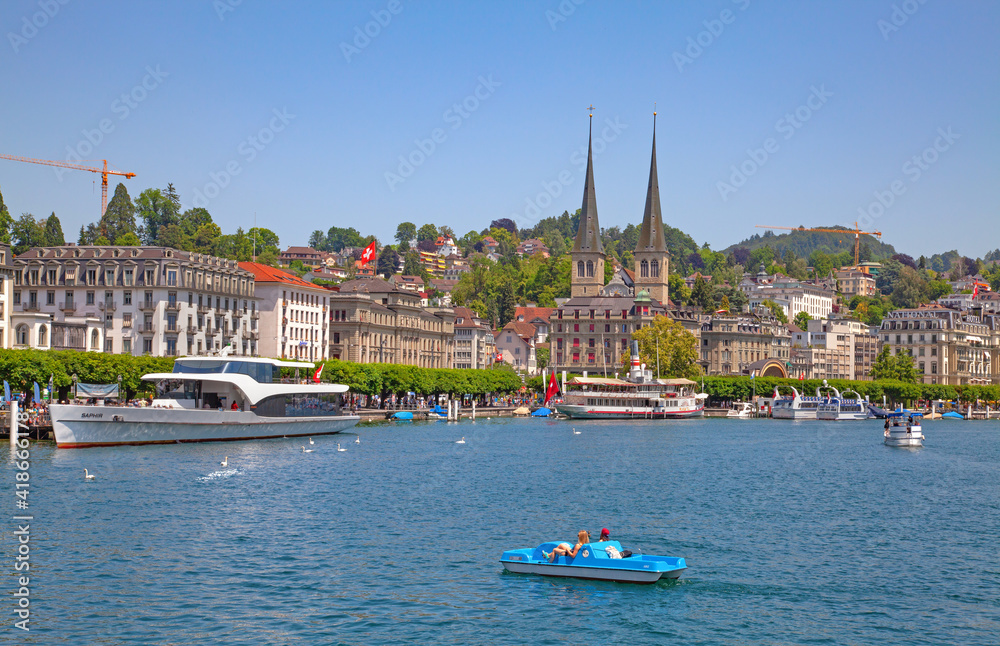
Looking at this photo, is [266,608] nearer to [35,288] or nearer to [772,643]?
[772,643]

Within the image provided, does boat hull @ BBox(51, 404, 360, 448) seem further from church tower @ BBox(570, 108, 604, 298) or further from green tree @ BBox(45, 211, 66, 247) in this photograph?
church tower @ BBox(570, 108, 604, 298)

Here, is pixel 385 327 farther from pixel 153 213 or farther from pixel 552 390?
pixel 153 213

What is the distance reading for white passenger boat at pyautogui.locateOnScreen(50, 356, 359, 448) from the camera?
62.9 metres

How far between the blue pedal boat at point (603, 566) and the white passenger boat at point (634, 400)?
101m

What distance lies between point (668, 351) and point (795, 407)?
1844cm

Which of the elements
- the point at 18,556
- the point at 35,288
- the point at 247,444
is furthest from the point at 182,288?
the point at 18,556

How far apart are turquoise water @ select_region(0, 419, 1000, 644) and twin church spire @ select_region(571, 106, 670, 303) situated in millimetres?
125840

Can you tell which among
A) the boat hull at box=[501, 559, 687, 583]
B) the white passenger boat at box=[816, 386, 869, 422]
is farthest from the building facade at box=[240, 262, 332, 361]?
the boat hull at box=[501, 559, 687, 583]

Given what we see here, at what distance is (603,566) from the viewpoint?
101ft

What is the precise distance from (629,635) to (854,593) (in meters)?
7.71

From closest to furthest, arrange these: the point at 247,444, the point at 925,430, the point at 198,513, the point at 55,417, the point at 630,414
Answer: the point at 198,513
the point at 55,417
the point at 247,444
the point at 925,430
the point at 630,414

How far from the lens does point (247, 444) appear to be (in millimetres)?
71875

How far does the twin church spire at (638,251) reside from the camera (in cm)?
18938

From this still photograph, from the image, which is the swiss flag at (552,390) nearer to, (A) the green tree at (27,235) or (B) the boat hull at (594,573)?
(A) the green tree at (27,235)
